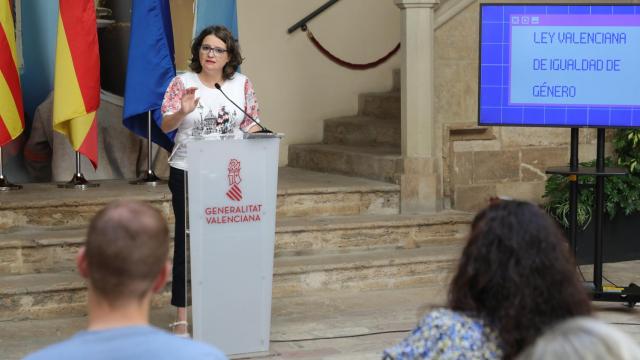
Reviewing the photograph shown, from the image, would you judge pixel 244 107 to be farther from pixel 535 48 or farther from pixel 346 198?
pixel 346 198

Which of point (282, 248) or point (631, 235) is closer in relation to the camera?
point (282, 248)

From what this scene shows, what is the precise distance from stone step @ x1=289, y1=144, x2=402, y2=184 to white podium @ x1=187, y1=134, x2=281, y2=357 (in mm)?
2544

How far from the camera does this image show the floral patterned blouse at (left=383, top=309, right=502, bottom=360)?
2467 mm

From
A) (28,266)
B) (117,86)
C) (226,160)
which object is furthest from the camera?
(117,86)

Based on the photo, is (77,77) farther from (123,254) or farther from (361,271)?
(123,254)

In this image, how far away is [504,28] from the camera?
599cm

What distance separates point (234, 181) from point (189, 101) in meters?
0.44

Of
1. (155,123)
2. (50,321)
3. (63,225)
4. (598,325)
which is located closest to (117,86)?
(155,123)

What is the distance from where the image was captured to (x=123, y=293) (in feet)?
6.78

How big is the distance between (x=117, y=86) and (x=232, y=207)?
3838 mm

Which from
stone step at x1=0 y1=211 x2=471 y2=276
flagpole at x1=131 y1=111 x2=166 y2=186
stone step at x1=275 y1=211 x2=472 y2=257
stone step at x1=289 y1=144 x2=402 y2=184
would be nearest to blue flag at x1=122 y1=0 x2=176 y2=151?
flagpole at x1=131 y1=111 x2=166 y2=186

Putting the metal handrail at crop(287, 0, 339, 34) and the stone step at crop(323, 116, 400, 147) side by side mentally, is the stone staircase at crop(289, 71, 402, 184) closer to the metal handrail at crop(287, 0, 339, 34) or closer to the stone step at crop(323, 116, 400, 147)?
the stone step at crop(323, 116, 400, 147)

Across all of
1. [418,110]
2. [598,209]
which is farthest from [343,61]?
[598,209]

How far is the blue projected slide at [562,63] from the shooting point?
590cm
